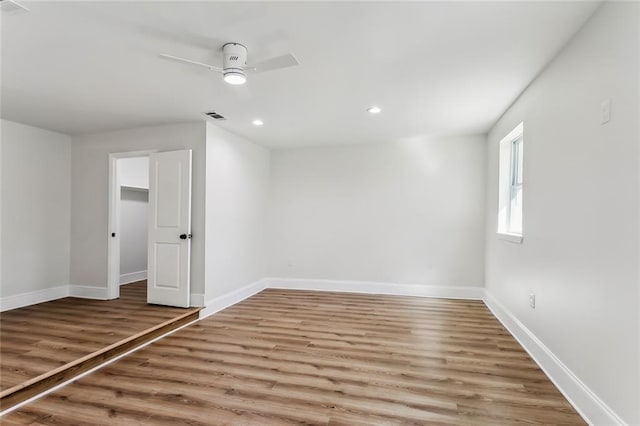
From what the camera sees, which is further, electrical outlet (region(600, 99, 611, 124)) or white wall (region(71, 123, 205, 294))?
white wall (region(71, 123, 205, 294))

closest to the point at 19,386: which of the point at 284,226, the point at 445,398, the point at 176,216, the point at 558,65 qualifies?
the point at 176,216

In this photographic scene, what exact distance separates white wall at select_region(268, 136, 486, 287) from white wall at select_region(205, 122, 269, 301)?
379 mm

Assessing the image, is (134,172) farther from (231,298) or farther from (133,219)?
(231,298)

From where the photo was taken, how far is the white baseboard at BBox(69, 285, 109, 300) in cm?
454

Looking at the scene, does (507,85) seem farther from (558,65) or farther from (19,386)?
(19,386)

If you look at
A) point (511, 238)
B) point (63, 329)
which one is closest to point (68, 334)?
point (63, 329)

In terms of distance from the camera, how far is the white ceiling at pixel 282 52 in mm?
1891

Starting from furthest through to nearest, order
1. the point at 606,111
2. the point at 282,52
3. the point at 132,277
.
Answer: the point at 132,277 → the point at 282,52 → the point at 606,111

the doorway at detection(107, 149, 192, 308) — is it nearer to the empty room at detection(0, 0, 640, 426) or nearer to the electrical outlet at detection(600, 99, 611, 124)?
the empty room at detection(0, 0, 640, 426)

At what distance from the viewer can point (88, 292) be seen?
462cm

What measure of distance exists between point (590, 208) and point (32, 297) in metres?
5.98

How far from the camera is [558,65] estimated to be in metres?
2.37

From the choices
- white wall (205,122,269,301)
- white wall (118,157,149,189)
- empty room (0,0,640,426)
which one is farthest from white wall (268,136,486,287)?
white wall (118,157,149,189)

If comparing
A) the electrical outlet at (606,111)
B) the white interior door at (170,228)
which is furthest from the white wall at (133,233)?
the electrical outlet at (606,111)
